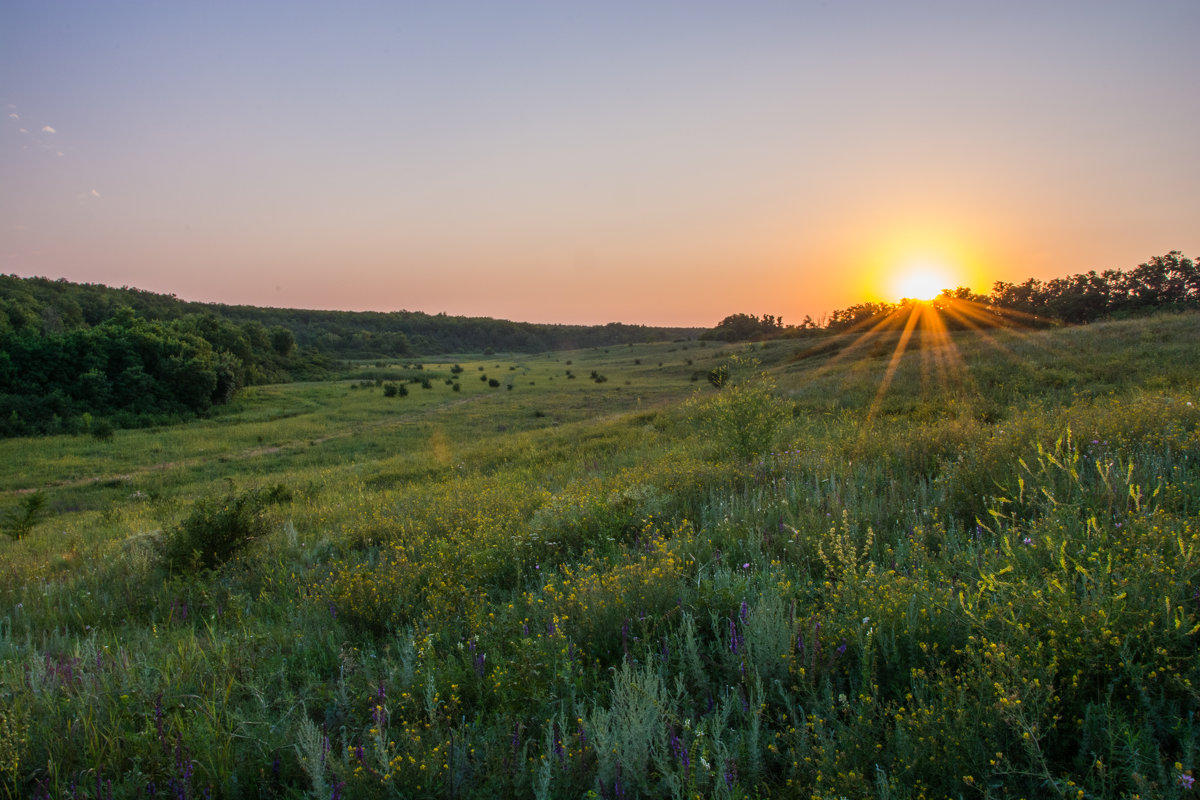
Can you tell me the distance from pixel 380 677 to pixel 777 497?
3885 mm

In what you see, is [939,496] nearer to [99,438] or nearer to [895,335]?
[99,438]

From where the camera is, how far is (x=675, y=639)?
9.62 ft

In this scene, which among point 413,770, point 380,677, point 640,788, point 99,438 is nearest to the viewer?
point 640,788

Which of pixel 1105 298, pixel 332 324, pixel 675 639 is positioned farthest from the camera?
pixel 332 324

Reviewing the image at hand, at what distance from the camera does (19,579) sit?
703 cm

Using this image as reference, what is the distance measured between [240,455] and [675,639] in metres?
27.5

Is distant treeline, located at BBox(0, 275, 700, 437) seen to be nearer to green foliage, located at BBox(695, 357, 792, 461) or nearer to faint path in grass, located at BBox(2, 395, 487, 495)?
faint path in grass, located at BBox(2, 395, 487, 495)

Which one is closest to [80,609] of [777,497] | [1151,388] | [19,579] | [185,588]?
[185,588]

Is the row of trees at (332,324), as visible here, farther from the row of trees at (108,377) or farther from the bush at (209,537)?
the bush at (209,537)

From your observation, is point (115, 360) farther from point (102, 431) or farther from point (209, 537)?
point (209, 537)

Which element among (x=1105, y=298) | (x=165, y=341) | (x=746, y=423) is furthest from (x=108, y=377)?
(x=1105, y=298)

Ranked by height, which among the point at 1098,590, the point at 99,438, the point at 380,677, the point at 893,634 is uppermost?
the point at 1098,590

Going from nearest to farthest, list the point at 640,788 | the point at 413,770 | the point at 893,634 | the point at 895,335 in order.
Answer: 1. the point at 640,788
2. the point at 413,770
3. the point at 893,634
4. the point at 895,335

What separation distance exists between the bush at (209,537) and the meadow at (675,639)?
1.8 inches
